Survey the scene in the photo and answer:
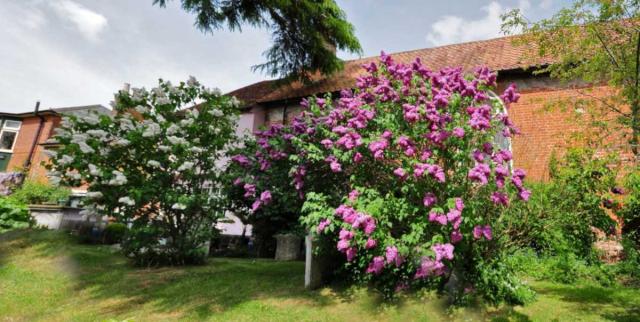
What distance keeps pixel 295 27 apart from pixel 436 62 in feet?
21.6

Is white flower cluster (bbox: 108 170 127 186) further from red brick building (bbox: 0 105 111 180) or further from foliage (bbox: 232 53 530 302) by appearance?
red brick building (bbox: 0 105 111 180)

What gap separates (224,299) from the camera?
5855 mm

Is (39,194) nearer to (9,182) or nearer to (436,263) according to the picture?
(9,182)

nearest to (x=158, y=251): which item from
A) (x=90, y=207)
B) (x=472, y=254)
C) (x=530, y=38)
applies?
(x=90, y=207)

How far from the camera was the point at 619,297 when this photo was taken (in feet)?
17.1

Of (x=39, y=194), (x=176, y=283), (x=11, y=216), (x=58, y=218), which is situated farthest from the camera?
(x=39, y=194)

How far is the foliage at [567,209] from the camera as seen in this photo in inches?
191

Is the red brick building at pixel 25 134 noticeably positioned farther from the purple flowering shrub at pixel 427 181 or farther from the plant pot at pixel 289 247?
the purple flowering shrub at pixel 427 181

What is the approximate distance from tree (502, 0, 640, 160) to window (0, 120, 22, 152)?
34.5 m

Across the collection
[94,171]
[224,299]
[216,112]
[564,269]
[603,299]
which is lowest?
[224,299]

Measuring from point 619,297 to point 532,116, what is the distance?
642cm

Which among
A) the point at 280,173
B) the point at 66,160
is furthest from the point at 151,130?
the point at 280,173

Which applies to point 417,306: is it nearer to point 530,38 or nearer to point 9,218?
point 530,38

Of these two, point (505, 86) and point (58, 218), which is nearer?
point (505, 86)
